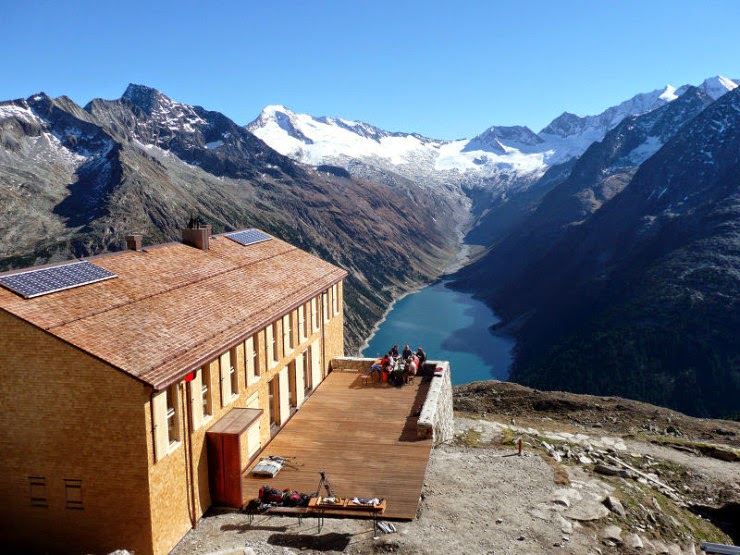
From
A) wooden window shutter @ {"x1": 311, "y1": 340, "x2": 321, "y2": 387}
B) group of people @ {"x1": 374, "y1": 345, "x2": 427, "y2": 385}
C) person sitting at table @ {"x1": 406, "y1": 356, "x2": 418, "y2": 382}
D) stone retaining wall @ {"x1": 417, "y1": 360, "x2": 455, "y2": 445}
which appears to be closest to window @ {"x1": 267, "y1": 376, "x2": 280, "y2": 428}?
wooden window shutter @ {"x1": 311, "y1": 340, "x2": 321, "y2": 387}

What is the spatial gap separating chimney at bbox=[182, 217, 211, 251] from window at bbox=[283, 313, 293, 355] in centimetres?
514

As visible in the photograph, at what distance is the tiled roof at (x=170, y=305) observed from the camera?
1558 cm

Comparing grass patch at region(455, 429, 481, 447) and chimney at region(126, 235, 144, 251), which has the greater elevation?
chimney at region(126, 235, 144, 251)

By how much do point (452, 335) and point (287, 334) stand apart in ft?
355

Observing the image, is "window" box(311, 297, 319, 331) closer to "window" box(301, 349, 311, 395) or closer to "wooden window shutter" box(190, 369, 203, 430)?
"window" box(301, 349, 311, 395)

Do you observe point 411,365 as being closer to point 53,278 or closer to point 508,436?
point 508,436

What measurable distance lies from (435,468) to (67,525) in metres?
12.2

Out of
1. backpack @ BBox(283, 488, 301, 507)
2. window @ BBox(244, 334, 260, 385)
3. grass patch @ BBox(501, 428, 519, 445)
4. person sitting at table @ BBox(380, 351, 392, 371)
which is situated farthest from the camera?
person sitting at table @ BBox(380, 351, 392, 371)

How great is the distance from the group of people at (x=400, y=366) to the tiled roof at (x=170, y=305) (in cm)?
523

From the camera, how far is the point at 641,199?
13775cm

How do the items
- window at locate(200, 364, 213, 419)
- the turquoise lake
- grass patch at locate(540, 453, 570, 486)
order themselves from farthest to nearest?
the turquoise lake, grass patch at locate(540, 453, 570, 486), window at locate(200, 364, 213, 419)

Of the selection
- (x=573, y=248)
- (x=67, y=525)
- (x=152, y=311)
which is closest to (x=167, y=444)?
(x=67, y=525)

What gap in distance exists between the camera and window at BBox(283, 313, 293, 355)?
988 inches

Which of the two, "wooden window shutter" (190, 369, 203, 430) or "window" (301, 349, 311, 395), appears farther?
"window" (301, 349, 311, 395)
